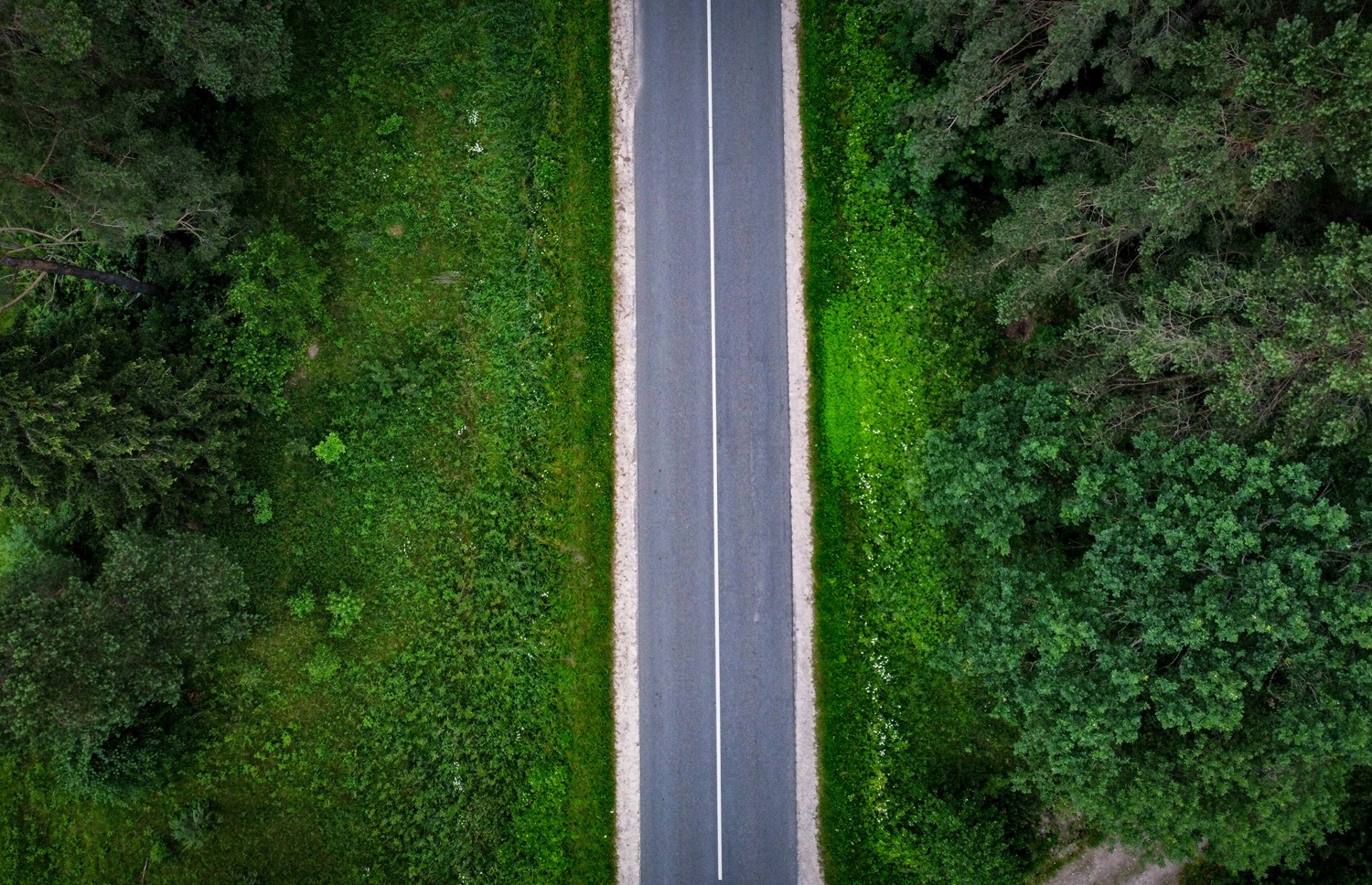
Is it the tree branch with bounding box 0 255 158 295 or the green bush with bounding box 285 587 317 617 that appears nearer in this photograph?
the tree branch with bounding box 0 255 158 295

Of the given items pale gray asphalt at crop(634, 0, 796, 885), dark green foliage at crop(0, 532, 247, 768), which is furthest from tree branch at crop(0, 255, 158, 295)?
pale gray asphalt at crop(634, 0, 796, 885)

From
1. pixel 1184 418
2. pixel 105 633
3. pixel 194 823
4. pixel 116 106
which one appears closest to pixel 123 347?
pixel 116 106

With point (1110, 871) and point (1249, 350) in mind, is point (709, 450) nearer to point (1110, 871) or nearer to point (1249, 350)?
point (1249, 350)

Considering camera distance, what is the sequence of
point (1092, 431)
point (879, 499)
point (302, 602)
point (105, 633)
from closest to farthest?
point (1092, 431) < point (105, 633) < point (879, 499) < point (302, 602)

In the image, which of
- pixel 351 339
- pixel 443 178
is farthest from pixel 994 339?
pixel 351 339

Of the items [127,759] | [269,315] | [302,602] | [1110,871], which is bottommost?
[1110,871]

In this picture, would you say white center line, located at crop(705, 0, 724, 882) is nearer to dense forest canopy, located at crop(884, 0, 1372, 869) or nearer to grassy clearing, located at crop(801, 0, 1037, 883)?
grassy clearing, located at crop(801, 0, 1037, 883)
